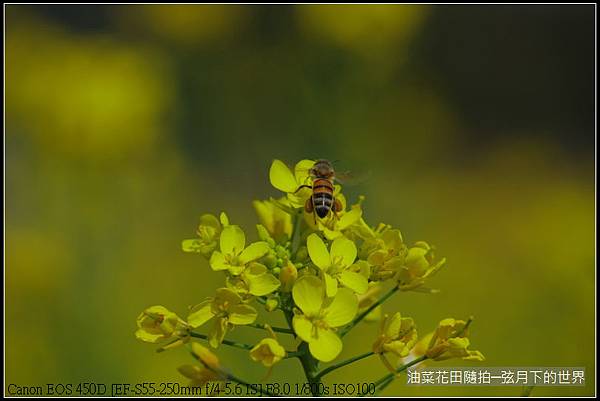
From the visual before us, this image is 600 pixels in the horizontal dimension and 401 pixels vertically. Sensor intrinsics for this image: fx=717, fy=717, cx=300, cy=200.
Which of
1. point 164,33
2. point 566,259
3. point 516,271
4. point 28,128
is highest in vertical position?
point 164,33

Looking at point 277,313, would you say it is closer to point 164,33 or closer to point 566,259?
point 566,259

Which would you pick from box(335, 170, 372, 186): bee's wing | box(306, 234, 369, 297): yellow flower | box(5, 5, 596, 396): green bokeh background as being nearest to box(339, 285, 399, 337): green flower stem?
box(306, 234, 369, 297): yellow flower

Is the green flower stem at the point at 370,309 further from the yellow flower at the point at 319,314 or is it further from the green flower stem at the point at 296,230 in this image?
the green flower stem at the point at 296,230

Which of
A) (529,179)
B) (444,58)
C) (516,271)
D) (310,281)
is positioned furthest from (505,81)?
(310,281)

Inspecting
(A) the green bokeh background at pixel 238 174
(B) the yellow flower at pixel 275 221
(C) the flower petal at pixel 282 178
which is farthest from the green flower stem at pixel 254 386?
(A) the green bokeh background at pixel 238 174

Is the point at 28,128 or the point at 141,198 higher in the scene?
the point at 28,128

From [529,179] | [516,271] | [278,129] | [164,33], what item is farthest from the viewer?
[529,179]

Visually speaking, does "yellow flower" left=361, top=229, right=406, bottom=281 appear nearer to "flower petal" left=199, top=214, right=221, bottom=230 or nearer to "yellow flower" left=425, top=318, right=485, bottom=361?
"yellow flower" left=425, top=318, right=485, bottom=361
